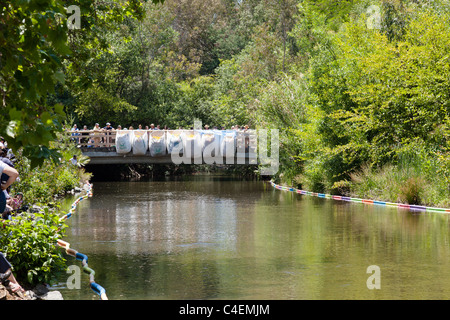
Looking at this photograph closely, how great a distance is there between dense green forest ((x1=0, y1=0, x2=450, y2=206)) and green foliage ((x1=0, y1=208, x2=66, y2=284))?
108 inches

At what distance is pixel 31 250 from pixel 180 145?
28478 millimetres

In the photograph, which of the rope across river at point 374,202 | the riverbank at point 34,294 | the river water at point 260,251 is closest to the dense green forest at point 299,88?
the rope across river at point 374,202

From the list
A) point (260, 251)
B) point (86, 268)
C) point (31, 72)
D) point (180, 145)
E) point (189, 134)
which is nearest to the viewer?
point (31, 72)

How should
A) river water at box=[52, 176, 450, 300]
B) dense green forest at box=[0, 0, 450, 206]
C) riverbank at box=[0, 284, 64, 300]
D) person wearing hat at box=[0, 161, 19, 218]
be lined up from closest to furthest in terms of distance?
dense green forest at box=[0, 0, 450, 206] < riverbank at box=[0, 284, 64, 300] < person wearing hat at box=[0, 161, 19, 218] < river water at box=[52, 176, 450, 300]

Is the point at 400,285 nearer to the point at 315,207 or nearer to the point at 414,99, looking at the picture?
the point at 315,207

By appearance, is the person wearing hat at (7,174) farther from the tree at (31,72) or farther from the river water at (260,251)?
the tree at (31,72)

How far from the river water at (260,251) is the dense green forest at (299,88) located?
10.9 feet

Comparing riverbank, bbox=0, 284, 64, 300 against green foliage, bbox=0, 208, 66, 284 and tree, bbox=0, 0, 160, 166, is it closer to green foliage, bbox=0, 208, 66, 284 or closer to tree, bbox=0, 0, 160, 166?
green foliage, bbox=0, 208, 66, 284

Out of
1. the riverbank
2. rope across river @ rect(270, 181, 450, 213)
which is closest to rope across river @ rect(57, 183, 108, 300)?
the riverbank

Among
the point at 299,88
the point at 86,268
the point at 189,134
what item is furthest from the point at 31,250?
the point at 189,134

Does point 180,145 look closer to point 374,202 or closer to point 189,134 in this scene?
point 189,134

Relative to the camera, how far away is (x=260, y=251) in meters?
13.5

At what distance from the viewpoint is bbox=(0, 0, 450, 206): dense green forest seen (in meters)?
7.03

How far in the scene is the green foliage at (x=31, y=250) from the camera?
32.0ft
